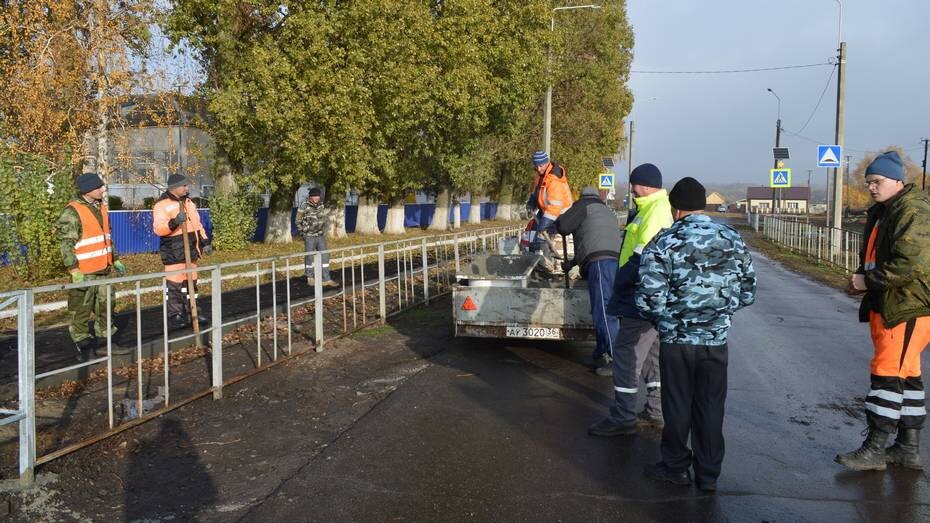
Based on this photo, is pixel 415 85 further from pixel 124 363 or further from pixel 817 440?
pixel 817 440

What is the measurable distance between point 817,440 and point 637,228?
1980 millimetres

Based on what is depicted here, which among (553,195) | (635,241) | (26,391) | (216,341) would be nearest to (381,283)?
(553,195)

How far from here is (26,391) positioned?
471cm

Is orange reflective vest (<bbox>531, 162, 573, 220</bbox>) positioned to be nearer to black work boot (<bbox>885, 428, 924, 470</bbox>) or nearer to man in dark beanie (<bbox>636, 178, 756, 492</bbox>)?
man in dark beanie (<bbox>636, 178, 756, 492</bbox>)

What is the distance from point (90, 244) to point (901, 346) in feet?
25.1

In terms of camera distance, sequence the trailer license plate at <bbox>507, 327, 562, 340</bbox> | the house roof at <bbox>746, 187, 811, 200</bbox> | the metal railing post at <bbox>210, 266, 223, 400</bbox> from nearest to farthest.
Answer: the metal railing post at <bbox>210, 266, 223, 400</bbox>
the trailer license plate at <bbox>507, 327, 562, 340</bbox>
the house roof at <bbox>746, 187, 811, 200</bbox>

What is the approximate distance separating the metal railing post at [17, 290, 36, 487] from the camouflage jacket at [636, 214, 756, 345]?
365 centimetres

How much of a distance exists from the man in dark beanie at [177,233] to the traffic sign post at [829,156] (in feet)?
62.0

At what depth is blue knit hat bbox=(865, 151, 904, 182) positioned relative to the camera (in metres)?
5.28

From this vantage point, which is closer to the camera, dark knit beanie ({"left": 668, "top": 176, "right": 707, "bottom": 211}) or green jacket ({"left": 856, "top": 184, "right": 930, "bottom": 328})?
dark knit beanie ({"left": 668, "top": 176, "right": 707, "bottom": 211})

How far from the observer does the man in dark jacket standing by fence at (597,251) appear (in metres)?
7.41

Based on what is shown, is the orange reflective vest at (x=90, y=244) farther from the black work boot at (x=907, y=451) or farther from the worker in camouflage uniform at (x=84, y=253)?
the black work boot at (x=907, y=451)

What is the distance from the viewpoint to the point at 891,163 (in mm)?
5355

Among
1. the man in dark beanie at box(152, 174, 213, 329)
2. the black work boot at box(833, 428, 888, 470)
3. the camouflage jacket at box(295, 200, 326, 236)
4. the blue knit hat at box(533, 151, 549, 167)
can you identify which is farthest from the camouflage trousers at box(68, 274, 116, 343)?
the black work boot at box(833, 428, 888, 470)
